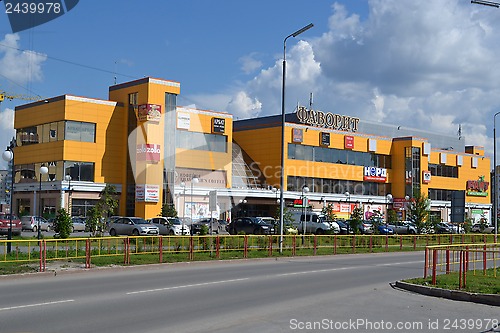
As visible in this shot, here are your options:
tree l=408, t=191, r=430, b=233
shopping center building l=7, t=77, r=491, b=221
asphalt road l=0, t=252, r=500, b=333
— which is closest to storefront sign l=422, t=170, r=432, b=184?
shopping center building l=7, t=77, r=491, b=221

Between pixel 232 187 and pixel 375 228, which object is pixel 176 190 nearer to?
pixel 232 187

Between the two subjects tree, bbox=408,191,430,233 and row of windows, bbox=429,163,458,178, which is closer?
tree, bbox=408,191,430,233

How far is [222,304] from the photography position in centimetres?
1415

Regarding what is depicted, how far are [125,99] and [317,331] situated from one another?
6361 cm

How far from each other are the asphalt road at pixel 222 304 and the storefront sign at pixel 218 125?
5434 cm

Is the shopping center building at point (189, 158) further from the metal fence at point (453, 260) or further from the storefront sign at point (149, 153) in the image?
the metal fence at point (453, 260)

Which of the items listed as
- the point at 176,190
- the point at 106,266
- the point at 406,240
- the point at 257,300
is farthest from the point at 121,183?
the point at 257,300

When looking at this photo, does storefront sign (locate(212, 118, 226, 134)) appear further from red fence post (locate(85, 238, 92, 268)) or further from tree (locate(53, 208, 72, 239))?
red fence post (locate(85, 238, 92, 268))

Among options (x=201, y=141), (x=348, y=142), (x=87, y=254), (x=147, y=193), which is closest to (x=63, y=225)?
(x=87, y=254)

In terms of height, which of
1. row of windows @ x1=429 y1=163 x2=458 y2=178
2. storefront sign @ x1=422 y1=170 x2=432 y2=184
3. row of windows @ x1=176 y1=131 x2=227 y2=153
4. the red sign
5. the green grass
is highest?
the red sign

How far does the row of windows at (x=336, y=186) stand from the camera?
3295 inches

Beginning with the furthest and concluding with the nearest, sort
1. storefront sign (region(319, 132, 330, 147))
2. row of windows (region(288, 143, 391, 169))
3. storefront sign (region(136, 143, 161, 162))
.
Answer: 1. storefront sign (region(319, 132, 330, 147))
2. row of windows (region(288, 143, 391, 169))
3. storefront sign (region(136, 143, 161, 162))

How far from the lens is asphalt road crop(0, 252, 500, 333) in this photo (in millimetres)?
11266

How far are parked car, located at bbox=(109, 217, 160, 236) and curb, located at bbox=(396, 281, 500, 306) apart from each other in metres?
32.9
